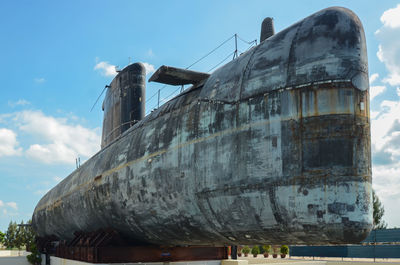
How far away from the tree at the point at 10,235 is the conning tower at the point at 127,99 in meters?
78.8

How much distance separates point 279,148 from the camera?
761cm

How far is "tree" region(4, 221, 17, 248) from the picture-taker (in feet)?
282

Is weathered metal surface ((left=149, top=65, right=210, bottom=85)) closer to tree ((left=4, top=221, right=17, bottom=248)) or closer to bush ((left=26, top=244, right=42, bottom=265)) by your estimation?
bush ((left=26, top=244, right=42, bottom=265))

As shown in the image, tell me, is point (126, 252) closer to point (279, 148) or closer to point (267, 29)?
point (279, 148)

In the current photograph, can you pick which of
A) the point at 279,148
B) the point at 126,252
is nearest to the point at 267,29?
the point at 279,148

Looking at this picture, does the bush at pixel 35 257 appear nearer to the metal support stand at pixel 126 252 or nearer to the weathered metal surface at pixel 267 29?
the metal support stand at pixel 126 252

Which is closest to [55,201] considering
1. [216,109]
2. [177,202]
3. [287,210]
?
[177,202]

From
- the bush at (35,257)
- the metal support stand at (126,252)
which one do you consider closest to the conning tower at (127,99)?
the metal support stand at (126,252)

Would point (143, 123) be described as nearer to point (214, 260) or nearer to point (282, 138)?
point (214, 260)

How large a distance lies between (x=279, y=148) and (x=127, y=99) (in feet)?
38.9

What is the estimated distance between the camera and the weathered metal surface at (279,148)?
7.23 m

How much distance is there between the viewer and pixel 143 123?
43.3 ft

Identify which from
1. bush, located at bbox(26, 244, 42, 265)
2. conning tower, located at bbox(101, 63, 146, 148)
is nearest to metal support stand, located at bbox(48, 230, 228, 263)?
conning tower, located at bbox(101, 63, 146, 148)

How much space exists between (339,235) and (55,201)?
59.0 ft
